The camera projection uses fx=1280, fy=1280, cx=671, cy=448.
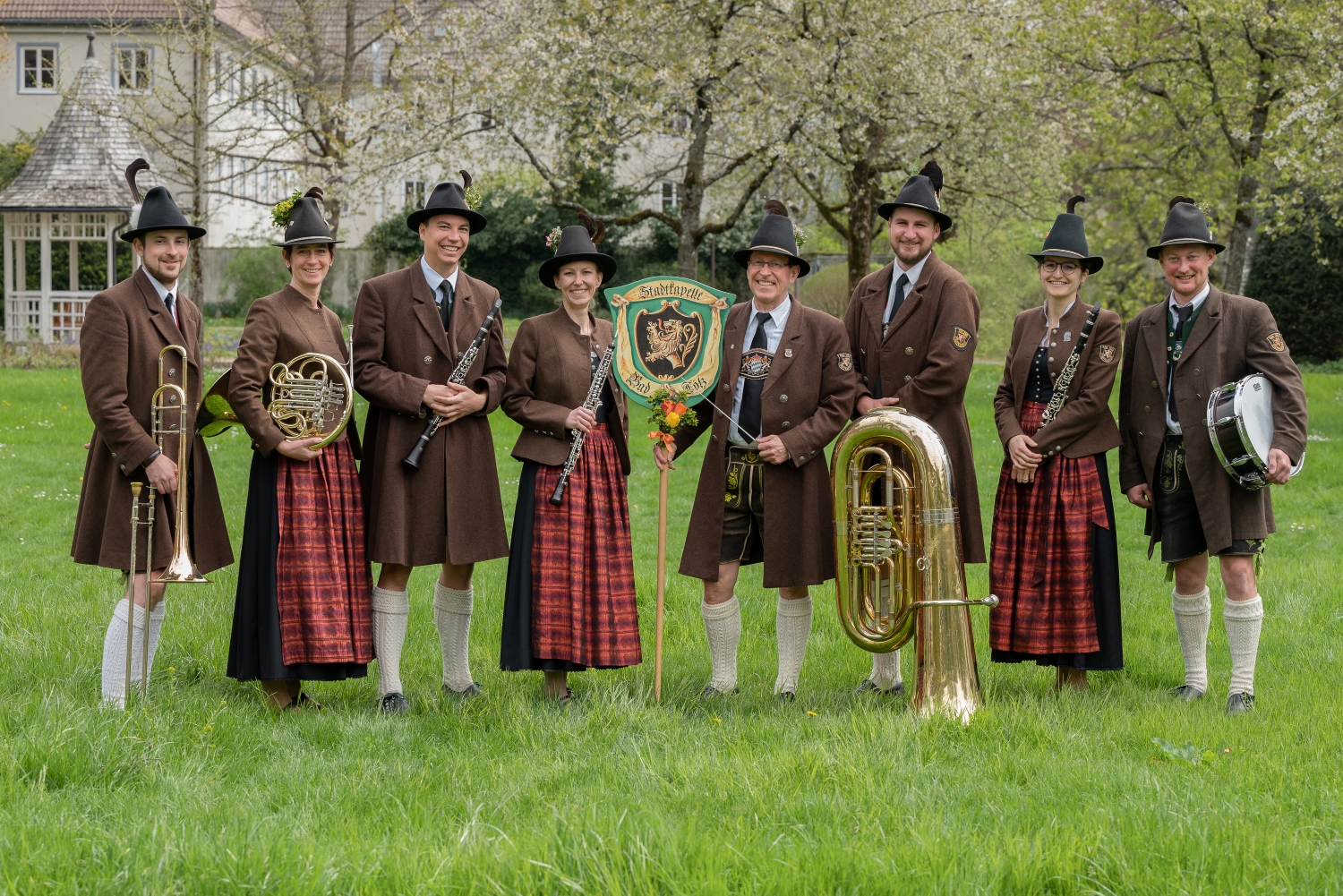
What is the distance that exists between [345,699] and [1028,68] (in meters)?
15.1

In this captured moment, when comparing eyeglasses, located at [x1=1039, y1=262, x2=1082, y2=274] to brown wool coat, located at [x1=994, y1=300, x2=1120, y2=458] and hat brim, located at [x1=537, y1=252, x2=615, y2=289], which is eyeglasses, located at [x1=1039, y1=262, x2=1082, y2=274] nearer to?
brown wool coat, located at [x1=994, y1=300, x2=1120, y2=458]

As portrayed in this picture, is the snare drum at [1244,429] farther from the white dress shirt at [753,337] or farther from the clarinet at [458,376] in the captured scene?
the clarinet at [458,376]

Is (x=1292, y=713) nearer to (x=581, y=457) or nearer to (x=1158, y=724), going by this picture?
(x=1158, y=724)

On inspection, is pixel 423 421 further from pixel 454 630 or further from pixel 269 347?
pixel 454 630

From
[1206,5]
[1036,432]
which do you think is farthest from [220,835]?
[1206,5]

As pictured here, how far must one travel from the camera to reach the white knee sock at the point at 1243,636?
6020 millimetres

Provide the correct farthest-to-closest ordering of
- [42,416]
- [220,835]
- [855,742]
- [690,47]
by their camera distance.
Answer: [690,47] → [42,416] → [855,742] → [220,835]

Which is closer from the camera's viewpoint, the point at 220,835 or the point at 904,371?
the point at 220,835

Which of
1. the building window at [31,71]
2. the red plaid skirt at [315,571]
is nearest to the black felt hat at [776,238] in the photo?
the red plaid skirt at [315,571]

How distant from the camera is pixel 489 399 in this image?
6137mm

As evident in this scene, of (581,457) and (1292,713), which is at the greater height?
(581,457)

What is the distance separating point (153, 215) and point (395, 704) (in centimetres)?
245

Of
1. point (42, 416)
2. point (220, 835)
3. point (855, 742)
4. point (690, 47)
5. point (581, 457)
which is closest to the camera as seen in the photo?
point (220, 835)

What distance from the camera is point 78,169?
2611 centimetres
